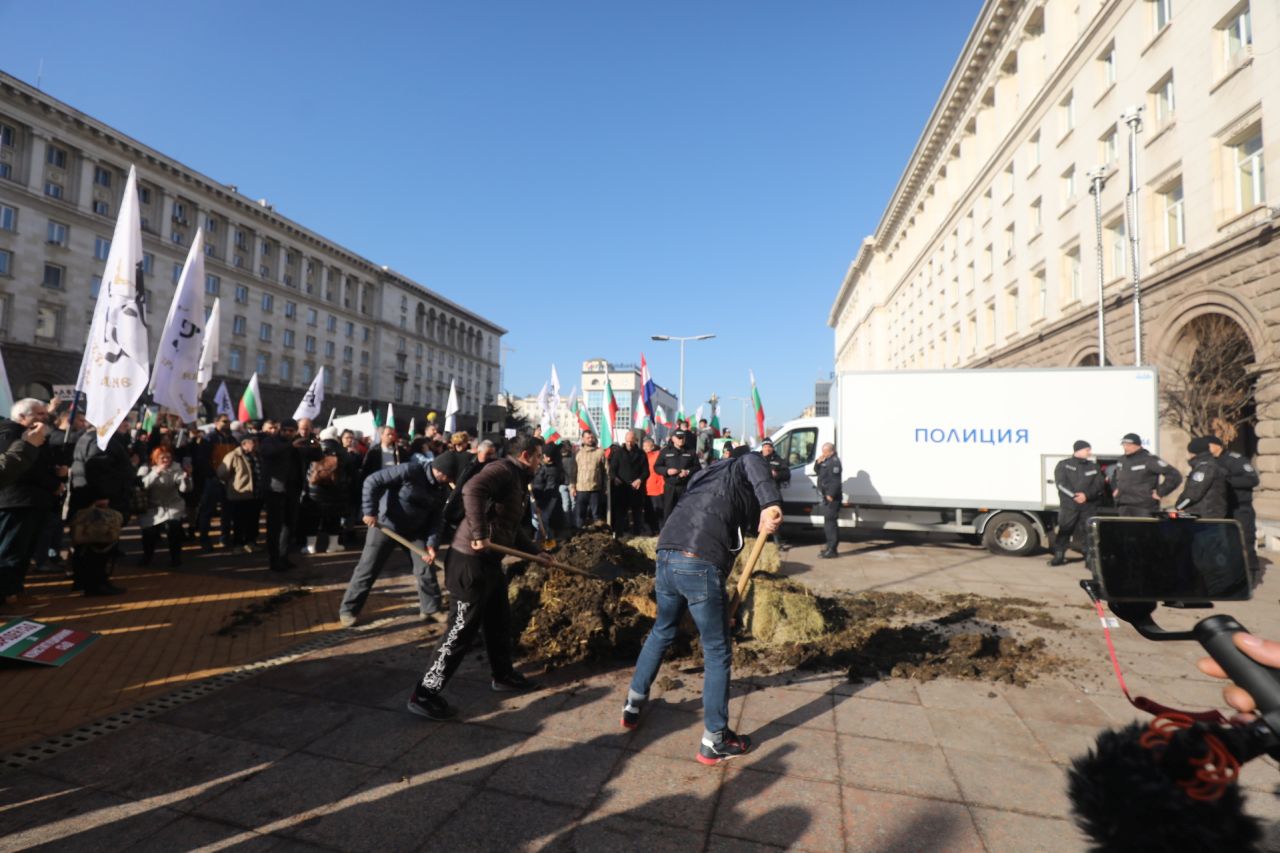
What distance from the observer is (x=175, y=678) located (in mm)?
4527

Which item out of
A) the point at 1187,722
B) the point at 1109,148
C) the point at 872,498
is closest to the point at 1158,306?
the point at 1109,148

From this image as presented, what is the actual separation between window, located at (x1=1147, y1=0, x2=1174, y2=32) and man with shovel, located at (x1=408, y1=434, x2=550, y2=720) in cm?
2330

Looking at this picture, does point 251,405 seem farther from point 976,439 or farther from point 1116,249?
point 1116,249

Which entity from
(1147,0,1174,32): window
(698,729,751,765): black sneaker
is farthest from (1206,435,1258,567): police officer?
(1147,0,1174,32): window

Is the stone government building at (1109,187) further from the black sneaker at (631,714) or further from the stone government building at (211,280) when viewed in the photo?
the stone government building at (211,280)

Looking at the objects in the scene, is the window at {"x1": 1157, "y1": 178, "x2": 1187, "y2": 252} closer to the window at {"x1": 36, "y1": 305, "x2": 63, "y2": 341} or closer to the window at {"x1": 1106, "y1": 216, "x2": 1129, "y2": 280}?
the window at {"x1": 1106, "y1": 216, "x2": 1129, "y2": 280}

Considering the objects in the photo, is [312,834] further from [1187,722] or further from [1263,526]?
[1263,526]

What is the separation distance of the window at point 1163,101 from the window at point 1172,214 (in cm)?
179

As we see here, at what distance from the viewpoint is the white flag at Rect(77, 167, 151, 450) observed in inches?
257

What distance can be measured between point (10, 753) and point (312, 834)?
6.79ft

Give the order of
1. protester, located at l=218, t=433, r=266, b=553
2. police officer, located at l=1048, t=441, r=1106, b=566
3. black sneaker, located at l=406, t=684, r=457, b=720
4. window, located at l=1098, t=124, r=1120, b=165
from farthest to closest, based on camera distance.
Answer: window, located at l=1098, t=124, r=1120, b=165, police officer, located at l=1048, t=441, r=1106, b=566, protester, located at l=218, t=433, r=266, b=553, black sneaker, located at l=406, t=684, r=457, b=720

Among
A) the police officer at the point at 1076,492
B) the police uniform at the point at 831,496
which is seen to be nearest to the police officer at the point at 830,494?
the police uniform at the point at 831,496

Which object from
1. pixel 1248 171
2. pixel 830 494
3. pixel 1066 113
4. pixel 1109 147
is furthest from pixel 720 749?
pixel 1066 113

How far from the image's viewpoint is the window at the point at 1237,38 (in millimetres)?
14924
